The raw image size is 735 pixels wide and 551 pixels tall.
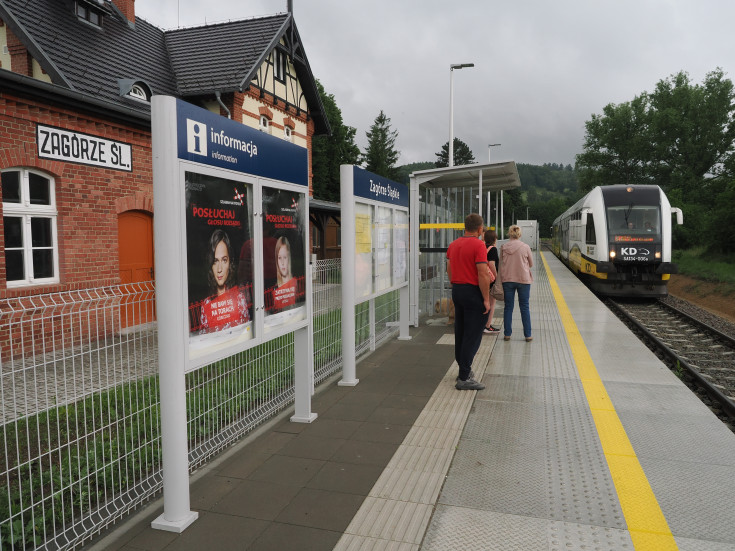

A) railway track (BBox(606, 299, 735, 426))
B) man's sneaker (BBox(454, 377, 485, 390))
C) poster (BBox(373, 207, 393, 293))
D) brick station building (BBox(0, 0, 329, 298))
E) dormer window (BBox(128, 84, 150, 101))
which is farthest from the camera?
dormer window (BBox(128, 84, 150, 101))

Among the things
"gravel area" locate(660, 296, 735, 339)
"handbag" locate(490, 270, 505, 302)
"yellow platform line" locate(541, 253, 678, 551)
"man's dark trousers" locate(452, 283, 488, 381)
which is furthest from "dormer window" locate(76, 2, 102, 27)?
"gravel area" locate(660, 296, 735, 339)

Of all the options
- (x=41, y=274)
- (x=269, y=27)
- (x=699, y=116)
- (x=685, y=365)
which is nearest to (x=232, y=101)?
(x=269, y=27)

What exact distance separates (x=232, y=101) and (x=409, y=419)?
13807 millimetres

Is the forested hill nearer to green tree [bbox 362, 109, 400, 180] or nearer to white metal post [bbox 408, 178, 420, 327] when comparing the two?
green tree [bbox 362, 109, 400, 180]

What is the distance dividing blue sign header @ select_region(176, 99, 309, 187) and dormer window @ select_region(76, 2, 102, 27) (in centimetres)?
1282

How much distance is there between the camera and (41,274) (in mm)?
9078

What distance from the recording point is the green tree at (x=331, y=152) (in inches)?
1649

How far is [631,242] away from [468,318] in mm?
11009

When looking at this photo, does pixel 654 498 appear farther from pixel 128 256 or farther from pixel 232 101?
pixel 232 101

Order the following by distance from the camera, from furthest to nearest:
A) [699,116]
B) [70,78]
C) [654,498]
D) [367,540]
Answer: [699,116]
[70,78]
[654,498]
[367,540]

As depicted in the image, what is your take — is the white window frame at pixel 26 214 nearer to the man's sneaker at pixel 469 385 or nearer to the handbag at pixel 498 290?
the man's sneaker at pixel 469 385

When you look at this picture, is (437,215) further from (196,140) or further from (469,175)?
(196,140)

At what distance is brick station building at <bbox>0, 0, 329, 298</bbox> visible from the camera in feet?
28.2

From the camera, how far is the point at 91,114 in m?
9.70
